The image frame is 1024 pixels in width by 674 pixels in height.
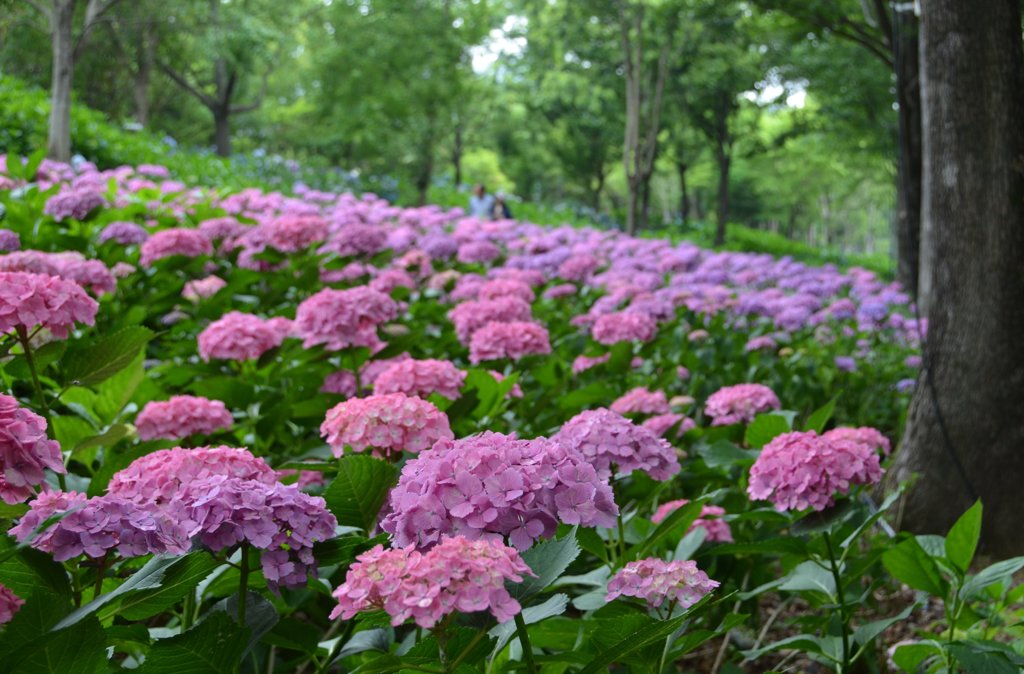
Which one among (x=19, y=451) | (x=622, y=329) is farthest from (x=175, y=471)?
(x=622, y=329)

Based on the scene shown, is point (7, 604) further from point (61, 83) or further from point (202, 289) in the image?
point (61, 83)

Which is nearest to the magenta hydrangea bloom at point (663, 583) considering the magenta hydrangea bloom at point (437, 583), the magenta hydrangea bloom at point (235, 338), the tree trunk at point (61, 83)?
the magenta hydrangea bloom at point (437, 583)

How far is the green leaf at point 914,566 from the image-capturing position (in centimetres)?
217

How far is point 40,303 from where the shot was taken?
5.99 feet

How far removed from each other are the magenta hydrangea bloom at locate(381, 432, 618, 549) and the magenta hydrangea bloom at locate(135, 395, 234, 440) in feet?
4.04

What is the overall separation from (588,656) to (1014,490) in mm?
2803

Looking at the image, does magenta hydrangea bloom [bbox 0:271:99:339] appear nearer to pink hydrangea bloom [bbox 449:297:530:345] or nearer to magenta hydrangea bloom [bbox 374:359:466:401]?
magenta hydrangea bloom [bbox 374:359:466:401]

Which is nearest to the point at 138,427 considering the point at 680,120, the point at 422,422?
the point at 422,422

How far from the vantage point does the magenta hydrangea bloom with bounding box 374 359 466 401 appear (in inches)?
94.3

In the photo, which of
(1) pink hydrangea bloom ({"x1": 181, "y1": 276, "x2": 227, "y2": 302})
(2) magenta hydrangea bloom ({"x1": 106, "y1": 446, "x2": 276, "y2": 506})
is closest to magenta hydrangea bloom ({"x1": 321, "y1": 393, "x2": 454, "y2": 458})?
(2) magenta hydrangea bloom ({"x1": 106, "y1": 446, "x2": 276, "y2": 506})

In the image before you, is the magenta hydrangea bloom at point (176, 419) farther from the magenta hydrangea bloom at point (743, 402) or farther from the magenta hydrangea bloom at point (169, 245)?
the magenta hydrangea bloom at point (169, 245)

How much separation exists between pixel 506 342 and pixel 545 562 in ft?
6.28

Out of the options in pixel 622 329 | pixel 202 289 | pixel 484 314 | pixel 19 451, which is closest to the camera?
pixel 19 451

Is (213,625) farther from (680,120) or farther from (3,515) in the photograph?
(680,120)
